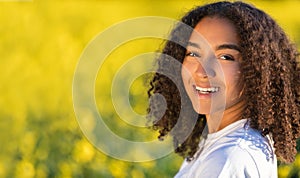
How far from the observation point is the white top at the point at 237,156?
2.03 m

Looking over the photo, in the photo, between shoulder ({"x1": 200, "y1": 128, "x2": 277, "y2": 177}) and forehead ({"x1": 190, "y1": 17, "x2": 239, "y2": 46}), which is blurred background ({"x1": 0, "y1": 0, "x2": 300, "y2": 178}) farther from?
shoulder ({"x1": 200, "y1": 128, "x2": 277, "y2": 177})

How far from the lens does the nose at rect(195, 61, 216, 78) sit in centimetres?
219

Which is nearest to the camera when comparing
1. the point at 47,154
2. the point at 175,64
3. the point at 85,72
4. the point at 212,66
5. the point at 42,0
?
the point at 212,66

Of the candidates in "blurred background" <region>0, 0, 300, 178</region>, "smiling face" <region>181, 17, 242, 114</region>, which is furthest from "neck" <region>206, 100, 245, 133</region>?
"blurred background" <region>0, 0, 300, 178</region>

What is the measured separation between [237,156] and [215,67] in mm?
265

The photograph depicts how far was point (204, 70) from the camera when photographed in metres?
2.21

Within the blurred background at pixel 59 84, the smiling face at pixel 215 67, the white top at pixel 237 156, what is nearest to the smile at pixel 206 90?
the smiling face at pixel 215 67

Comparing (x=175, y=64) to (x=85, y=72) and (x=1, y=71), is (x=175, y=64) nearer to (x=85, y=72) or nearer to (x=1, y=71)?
(x=85, y=72)

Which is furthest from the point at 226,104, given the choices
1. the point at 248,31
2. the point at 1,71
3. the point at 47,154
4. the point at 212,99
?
the point at 1,71

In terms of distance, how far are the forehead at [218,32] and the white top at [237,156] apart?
22cm

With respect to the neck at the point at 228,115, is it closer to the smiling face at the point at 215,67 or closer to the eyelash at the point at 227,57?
the smiling face at the point at 215,67

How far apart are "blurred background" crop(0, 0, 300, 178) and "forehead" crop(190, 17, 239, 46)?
12.7 inches

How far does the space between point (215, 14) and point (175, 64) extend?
1.13 ft

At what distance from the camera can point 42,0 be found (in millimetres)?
7531
